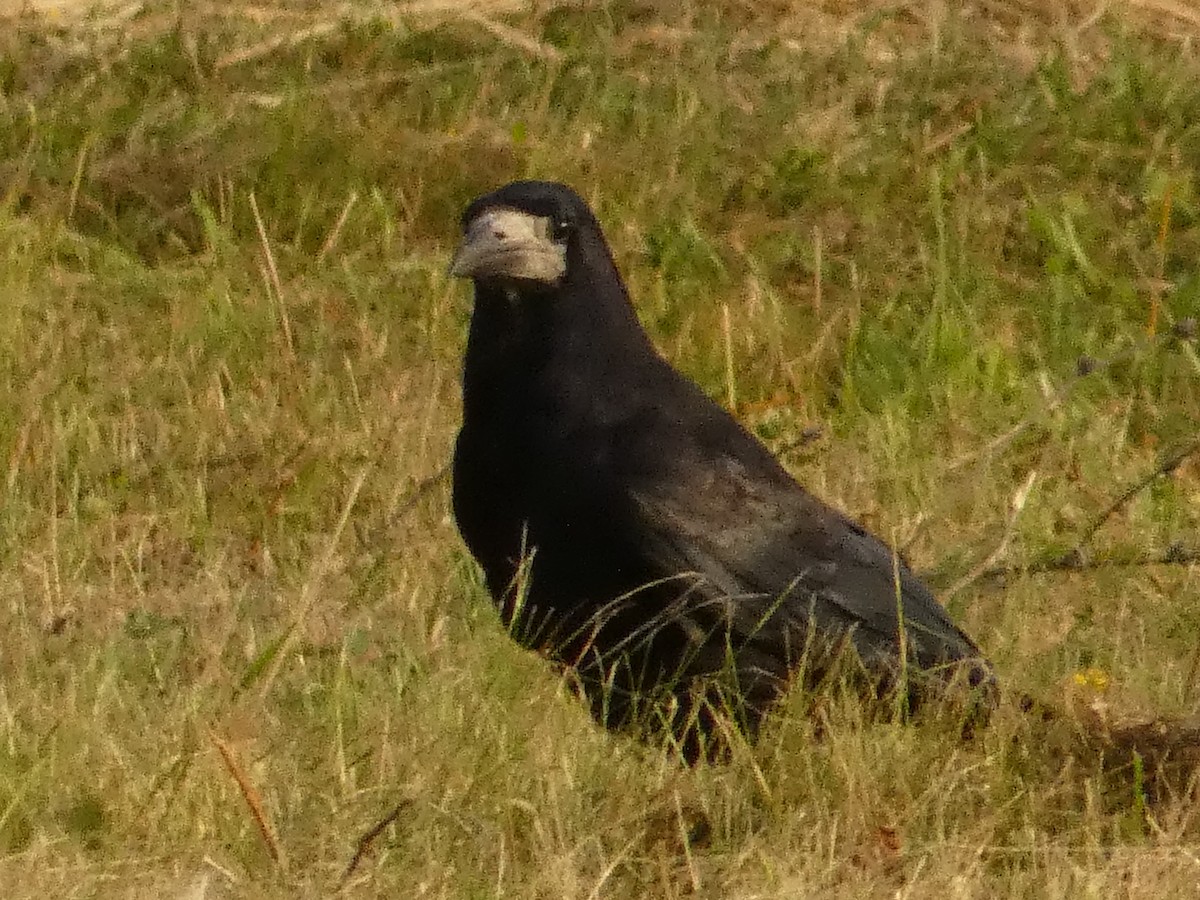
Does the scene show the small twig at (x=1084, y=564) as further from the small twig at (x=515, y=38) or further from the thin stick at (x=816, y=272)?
the small twig at (x=515, y=38)

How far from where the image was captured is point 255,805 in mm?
3064

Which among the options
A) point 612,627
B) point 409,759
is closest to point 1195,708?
point 612,627

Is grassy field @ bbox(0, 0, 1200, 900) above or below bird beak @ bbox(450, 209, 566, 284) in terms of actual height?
Result: below

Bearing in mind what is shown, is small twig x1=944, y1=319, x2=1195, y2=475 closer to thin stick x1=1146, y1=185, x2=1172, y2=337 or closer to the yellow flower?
thin stick x1=1146, y1=185, x2=1172, y2=337

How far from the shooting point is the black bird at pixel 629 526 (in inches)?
153

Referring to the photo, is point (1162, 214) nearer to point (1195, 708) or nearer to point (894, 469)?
point (894, 469)

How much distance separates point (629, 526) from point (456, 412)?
173 centimetres

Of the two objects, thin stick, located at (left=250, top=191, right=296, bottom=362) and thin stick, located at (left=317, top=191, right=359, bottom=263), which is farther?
thin stick, located at (left=317, top=191, right=359, bottom=263)

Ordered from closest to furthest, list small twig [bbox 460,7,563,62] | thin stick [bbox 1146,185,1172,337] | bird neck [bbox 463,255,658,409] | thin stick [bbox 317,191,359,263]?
bird neck [bbox 463,255,658,409] → thin stick [bbox 1146,185,1172,337] → thin stick [bbox 317,191,359,263] → small twig [bbox 460,7,563,62]

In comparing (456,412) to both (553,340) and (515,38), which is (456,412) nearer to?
(553,340)

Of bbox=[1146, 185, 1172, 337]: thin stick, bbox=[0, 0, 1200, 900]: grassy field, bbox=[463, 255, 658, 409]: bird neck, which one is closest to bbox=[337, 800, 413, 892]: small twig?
bbox=[0, 0, 1200, 900]: grassy field

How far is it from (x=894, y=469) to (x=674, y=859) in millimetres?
2136

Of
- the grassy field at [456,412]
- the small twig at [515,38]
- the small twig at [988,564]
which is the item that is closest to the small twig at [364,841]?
the grassy field at [456,412]

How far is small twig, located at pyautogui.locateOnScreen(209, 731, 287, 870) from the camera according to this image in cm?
306
